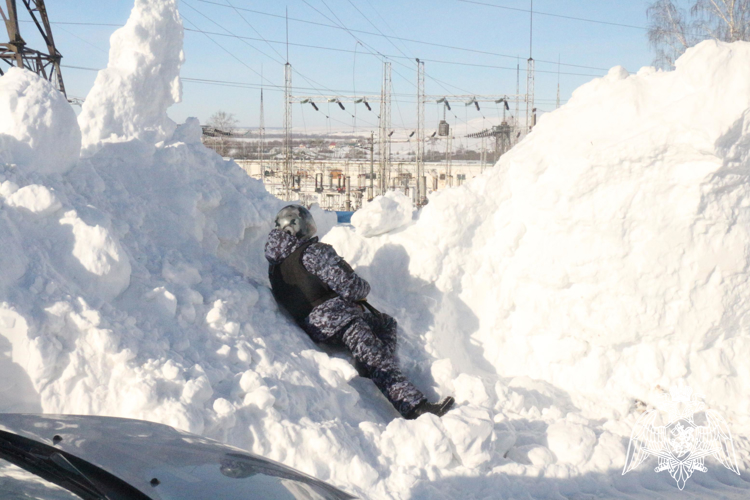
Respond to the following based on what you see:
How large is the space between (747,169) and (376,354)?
3484 mm

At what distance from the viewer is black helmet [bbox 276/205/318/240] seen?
5270 millimetres

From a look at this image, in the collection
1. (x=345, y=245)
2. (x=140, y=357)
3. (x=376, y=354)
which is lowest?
(x=376, y=354)

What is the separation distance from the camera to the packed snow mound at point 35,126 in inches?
173

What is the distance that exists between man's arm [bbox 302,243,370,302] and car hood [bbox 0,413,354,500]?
240cm

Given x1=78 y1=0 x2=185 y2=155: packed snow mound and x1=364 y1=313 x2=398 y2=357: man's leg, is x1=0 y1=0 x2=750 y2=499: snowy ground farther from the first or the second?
x1=364 y1=313 x2=398 y2=357: man's leg

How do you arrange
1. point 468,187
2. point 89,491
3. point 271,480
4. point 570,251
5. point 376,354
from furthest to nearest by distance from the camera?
1. point 468,187
2. point 570,251
3. point 376,354
4. point 271,480
5. point 89,491

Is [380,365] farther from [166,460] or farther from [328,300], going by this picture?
[166,460]

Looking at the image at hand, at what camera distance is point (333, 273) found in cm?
504

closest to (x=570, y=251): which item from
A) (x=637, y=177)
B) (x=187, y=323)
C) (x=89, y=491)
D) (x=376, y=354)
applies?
(x=637, y=177)

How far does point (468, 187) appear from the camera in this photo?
6027mm

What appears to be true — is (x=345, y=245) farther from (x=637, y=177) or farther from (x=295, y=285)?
(x=637, y=177)

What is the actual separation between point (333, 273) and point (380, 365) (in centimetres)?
87
